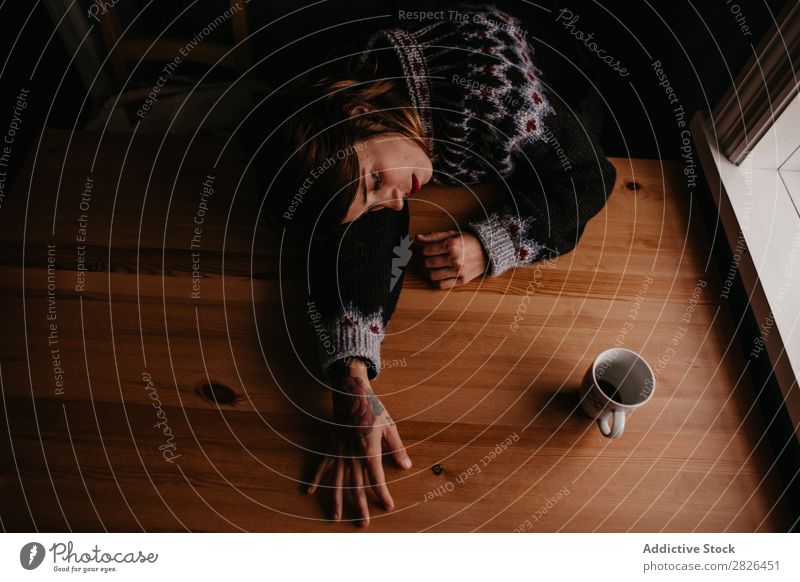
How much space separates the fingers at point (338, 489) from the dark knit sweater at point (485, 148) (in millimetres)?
170

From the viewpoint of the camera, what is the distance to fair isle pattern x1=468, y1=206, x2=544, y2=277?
71 centimetres

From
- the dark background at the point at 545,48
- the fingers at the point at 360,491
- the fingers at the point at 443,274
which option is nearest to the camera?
the fingers at the point at 360,491

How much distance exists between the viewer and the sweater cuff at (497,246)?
70cm

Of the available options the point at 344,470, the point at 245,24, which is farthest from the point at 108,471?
the point at 245,24

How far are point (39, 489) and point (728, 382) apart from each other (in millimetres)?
740

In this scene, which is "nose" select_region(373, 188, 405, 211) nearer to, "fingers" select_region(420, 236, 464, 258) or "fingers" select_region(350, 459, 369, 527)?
"fingers" select_region(420, 236, 464, 258)

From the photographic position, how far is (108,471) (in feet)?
1.96

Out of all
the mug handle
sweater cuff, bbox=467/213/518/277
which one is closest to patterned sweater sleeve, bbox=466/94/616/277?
sweater cuff, bbox=467/213/518/277

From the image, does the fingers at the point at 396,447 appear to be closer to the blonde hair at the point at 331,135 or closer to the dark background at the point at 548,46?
the blonde hair at the point at 331,135

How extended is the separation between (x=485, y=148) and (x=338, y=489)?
0.45m

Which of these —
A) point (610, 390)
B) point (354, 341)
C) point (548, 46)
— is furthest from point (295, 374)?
point (548, 46)

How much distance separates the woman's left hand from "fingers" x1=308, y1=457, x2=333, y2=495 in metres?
0.24

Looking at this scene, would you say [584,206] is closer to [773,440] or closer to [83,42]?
[773,440]

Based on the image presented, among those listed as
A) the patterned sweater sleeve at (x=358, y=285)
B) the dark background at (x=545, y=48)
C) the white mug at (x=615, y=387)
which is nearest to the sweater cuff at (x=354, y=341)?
the patterned sweater sleeve at (x=358, y=285)
